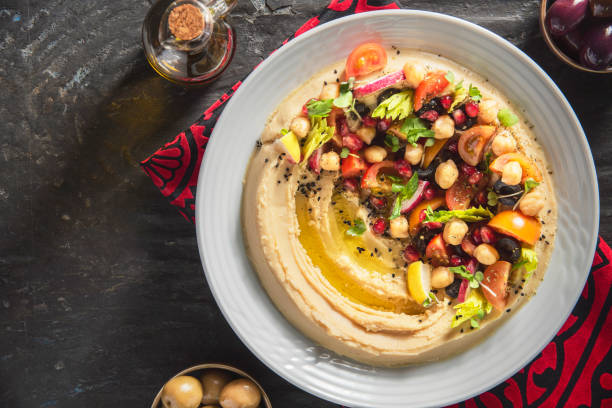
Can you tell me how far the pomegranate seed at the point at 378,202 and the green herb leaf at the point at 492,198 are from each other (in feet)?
2.26

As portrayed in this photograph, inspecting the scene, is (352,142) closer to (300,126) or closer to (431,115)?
(300,126)

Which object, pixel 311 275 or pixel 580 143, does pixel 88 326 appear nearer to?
pixel 311 275

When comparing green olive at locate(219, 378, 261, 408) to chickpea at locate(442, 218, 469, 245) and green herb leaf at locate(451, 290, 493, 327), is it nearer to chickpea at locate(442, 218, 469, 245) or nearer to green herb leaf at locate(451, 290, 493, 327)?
green herb leaf at locate(451, 290, 493, 327)

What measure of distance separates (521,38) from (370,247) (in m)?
1.91

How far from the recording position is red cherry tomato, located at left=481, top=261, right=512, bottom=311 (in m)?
2.96

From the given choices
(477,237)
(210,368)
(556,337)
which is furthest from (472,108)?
(210,368)

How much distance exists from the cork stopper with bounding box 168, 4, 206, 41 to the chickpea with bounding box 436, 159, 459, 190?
183 cm

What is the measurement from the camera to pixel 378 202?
3.18m

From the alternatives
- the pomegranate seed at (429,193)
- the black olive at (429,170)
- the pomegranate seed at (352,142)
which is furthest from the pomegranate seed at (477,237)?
the pomegranate seed at (352,142)

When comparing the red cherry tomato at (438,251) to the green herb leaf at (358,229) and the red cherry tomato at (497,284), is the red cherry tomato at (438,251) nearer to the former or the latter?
the red cherry tomato at (497,284)

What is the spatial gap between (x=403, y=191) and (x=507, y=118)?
2.60 ft

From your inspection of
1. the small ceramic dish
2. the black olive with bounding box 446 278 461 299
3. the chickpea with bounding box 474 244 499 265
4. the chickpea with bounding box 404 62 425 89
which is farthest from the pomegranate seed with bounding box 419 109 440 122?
the small ceramic dish

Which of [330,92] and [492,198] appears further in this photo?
[492,198]

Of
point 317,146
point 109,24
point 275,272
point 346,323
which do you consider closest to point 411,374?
point 346,323
